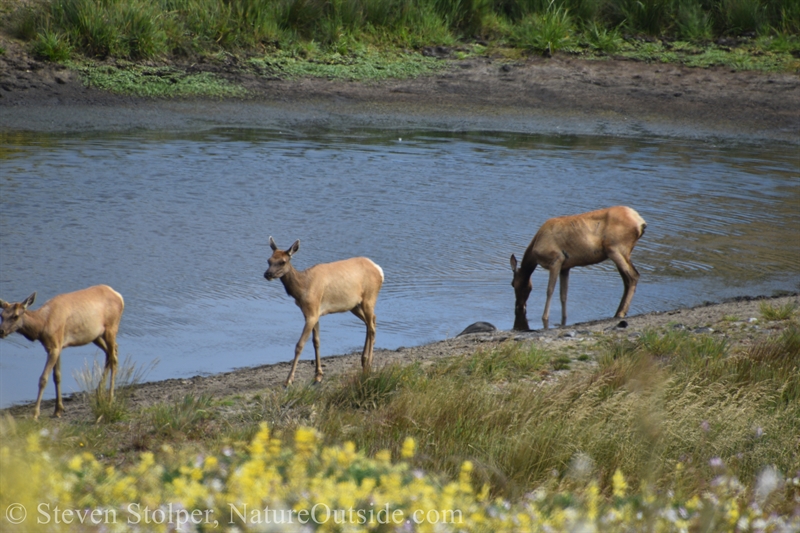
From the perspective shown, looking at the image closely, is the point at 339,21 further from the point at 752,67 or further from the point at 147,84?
the point at 752,67

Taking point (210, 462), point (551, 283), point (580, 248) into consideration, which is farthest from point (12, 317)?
point (580, 248)

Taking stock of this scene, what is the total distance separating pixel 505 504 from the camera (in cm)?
439

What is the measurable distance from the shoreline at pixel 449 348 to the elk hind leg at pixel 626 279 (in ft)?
0.96

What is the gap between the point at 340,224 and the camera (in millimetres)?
14289

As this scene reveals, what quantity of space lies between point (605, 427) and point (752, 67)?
72.2 ft

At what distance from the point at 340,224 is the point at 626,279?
170 inches

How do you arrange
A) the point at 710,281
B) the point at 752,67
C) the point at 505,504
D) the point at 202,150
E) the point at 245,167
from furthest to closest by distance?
1. the point at 752,67
2. the point at 202,150
3. the point at 245,167
4. the point at 710,281
5. the point at 505,504

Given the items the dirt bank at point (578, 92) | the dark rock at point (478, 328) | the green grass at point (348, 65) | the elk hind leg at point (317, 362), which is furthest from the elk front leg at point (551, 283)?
the green grass at point (348, 65)

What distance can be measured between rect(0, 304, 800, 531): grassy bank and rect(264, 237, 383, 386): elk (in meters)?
0.70

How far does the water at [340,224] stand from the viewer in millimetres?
10453

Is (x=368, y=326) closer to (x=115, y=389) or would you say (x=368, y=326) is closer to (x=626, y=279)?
(x=115, y=389)

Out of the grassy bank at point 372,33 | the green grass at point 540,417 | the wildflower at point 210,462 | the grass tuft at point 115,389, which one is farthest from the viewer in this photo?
the grassy bank at point 372,33

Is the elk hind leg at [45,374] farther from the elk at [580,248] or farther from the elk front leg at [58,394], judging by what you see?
the elk at [580,248]

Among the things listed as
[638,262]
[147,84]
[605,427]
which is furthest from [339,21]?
[605,427]
